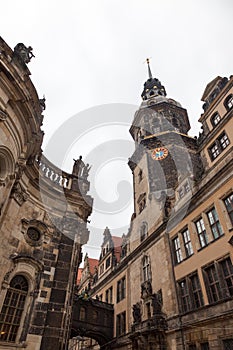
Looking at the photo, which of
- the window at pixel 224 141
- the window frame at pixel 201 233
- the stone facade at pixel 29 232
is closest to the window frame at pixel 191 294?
the window frame at pixel 201 233

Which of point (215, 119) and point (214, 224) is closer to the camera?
point (214, 224)

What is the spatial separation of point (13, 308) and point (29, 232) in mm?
2887

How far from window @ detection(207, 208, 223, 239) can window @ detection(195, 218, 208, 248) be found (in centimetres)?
71

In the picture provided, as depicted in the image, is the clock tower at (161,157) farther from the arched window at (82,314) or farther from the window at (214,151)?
the arched window at (82,314)

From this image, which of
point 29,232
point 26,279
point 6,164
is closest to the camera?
point 6,164

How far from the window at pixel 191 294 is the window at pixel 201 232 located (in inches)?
74.8

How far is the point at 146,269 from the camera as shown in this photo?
66.3 ft

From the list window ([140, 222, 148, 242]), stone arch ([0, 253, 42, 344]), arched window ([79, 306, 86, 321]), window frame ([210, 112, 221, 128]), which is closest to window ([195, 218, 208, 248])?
window frame ([210, 112, 221, 128])

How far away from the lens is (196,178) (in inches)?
661

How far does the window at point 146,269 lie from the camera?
19.6 meters

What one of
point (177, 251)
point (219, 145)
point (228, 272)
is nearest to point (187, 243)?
point (177, 251)

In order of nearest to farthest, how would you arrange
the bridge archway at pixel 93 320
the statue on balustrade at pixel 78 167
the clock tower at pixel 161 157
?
the statue on balustrade at pixel 78 167 < the clock tower at pixel 161 157 < the bridge archway at pixel 93 320

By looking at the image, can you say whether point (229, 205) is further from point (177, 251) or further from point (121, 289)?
point (121, 289)

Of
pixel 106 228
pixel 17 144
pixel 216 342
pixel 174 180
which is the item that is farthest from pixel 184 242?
pixel 106 228
